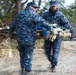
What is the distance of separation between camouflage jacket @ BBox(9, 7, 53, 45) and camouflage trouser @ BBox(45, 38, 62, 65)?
101 cm

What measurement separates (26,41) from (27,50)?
0.23 meters

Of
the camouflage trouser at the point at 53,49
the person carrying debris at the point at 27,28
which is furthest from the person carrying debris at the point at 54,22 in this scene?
the person carrying debris at the point at 27,28

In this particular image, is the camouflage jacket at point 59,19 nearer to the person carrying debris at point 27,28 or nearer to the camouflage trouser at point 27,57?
the person carrying debris at point 27,28

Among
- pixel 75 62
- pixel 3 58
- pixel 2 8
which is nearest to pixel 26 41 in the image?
pixel 75 62

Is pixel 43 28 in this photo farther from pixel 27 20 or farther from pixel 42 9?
pixel 42 9

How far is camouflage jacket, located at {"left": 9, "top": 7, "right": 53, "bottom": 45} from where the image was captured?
6.84 metres

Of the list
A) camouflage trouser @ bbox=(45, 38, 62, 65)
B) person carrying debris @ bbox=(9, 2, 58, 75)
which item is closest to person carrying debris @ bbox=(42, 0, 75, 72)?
camouflage trouser @ bbox=(45, 38, 62, 65)

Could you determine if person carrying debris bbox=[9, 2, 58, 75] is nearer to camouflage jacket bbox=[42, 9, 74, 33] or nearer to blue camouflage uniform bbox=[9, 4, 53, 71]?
blue camouflage uniform bbox=[9, 4, 53, 71]

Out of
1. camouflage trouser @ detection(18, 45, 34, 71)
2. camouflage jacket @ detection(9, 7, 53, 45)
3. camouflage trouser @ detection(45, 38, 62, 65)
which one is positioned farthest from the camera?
camouflage trouser @ detection(45, 38, 62, 65)

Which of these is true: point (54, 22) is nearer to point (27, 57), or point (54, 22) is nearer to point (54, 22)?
point (54, 22)

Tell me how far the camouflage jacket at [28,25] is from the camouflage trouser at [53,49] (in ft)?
3.31

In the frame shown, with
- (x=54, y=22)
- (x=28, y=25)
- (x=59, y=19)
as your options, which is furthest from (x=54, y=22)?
(x=28, y=25)

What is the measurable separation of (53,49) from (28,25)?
4.39 ft

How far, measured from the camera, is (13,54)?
1242 centimetres
